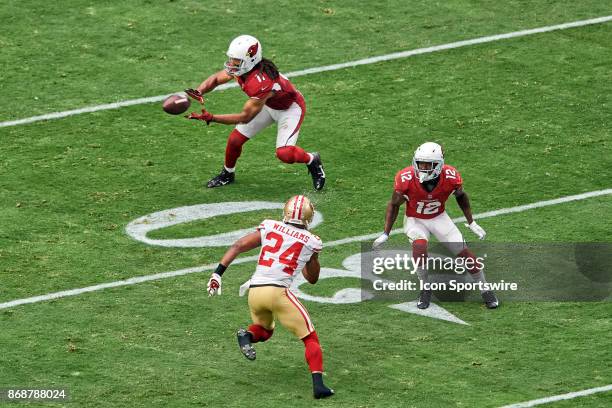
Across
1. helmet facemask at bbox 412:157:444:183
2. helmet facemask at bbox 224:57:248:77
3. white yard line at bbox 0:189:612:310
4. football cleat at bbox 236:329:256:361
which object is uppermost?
helmet facemask at bbox 224:57:248:77

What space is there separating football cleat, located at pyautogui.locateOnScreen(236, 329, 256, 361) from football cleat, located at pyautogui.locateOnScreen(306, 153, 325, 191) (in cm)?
413

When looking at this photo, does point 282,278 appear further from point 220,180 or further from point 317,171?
point 220,180

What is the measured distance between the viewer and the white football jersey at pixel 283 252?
1199 centimetres

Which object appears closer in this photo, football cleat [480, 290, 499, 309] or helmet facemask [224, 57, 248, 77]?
football cleat [480, 290, 499, 309]

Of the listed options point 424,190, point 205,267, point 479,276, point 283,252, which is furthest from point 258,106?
point 283,252

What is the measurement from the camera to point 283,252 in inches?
473

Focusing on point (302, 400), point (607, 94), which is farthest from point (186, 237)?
point (607, 94)

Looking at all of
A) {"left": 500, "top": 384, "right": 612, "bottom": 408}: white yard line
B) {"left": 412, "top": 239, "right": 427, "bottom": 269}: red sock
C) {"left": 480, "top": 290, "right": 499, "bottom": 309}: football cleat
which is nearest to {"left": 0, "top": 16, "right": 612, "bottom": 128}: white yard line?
{"left": 412, "top": 239, "right": 427, "bottom": 269}: red sock

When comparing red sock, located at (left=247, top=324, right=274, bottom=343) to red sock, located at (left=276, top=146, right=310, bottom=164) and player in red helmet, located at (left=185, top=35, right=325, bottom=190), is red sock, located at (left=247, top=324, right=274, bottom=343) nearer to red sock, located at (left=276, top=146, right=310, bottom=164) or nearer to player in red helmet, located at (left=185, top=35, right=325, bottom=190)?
player in red helmet, located at (left=185, top=35, right=325, bottom=190)

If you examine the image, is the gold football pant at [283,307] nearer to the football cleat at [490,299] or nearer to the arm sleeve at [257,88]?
the football cleat at [490,299]

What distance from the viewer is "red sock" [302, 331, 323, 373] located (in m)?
11.7

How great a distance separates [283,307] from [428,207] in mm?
2285

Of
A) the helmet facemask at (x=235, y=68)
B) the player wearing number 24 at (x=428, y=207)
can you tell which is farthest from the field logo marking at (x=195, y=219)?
the player wearing number 24 at (x=428, y=207)

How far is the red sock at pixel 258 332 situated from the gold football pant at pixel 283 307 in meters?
0.17
